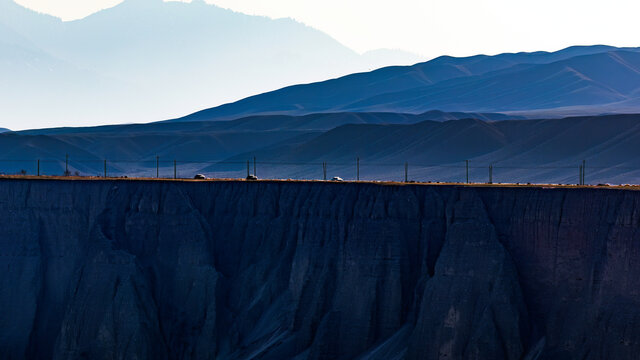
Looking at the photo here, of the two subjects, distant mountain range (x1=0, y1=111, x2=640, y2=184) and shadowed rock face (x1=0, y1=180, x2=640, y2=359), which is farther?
distant mountain range (x1=0, y1=111, x2=640, y2=184)

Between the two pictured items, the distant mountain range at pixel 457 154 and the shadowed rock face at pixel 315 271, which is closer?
the shadowed rock face at pixel 315 271

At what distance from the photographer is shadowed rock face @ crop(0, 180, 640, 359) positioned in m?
55.5

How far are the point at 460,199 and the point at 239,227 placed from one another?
16.2 meters

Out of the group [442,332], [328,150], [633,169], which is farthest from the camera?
[328,150]

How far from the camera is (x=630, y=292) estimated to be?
A: 52406mm

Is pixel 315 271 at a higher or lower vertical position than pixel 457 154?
lower

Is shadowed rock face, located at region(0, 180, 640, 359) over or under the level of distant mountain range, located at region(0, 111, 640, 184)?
under

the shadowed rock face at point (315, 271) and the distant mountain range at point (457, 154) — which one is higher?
the distant mountain range at point (457, 154)

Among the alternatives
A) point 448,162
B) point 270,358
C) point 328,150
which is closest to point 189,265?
point 270,358

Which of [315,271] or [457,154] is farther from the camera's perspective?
[457,154]

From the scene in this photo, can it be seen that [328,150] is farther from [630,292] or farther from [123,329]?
[630,292]

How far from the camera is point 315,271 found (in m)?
66.1

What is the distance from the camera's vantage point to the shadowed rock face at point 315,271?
5553 centimetres

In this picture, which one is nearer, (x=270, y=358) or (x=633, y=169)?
(x=270, y=358)
